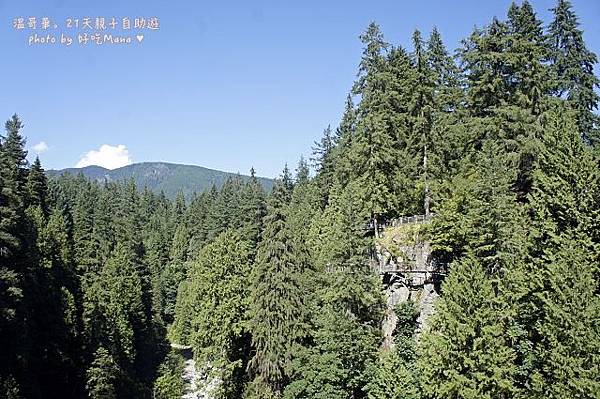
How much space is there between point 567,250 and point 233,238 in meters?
26.0

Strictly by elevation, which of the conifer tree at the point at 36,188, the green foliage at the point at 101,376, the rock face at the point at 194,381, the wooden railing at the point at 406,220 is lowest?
the rock face at the point at 194,381

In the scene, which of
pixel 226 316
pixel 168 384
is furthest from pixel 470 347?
pixel 168 384

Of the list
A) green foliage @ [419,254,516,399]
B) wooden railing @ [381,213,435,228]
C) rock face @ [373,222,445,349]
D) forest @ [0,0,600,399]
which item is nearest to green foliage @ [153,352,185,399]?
forest @ [0,0,600,399]

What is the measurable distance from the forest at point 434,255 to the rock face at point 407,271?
89cm

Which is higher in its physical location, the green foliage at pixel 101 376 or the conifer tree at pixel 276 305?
the conifer tree at pixel 276 305

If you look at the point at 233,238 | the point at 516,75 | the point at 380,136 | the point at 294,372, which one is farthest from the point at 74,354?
the point at 516,75

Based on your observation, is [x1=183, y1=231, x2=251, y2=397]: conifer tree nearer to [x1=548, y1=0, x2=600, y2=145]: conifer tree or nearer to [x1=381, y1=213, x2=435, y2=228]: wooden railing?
[x1=381, y1=213, x2=435, y2=228]: wooden railing

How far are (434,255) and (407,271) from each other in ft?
6.79

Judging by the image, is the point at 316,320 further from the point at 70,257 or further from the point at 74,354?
the point at 70,257

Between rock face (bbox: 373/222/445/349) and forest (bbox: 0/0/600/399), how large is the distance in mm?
890

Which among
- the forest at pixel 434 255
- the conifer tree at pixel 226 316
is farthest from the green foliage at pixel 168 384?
the conifer tree at pixel 226 316

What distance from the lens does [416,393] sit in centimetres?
2530

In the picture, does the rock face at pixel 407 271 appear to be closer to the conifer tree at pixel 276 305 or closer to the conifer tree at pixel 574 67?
the conifer tree at pixel 276 305

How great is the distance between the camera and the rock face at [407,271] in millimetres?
31312
